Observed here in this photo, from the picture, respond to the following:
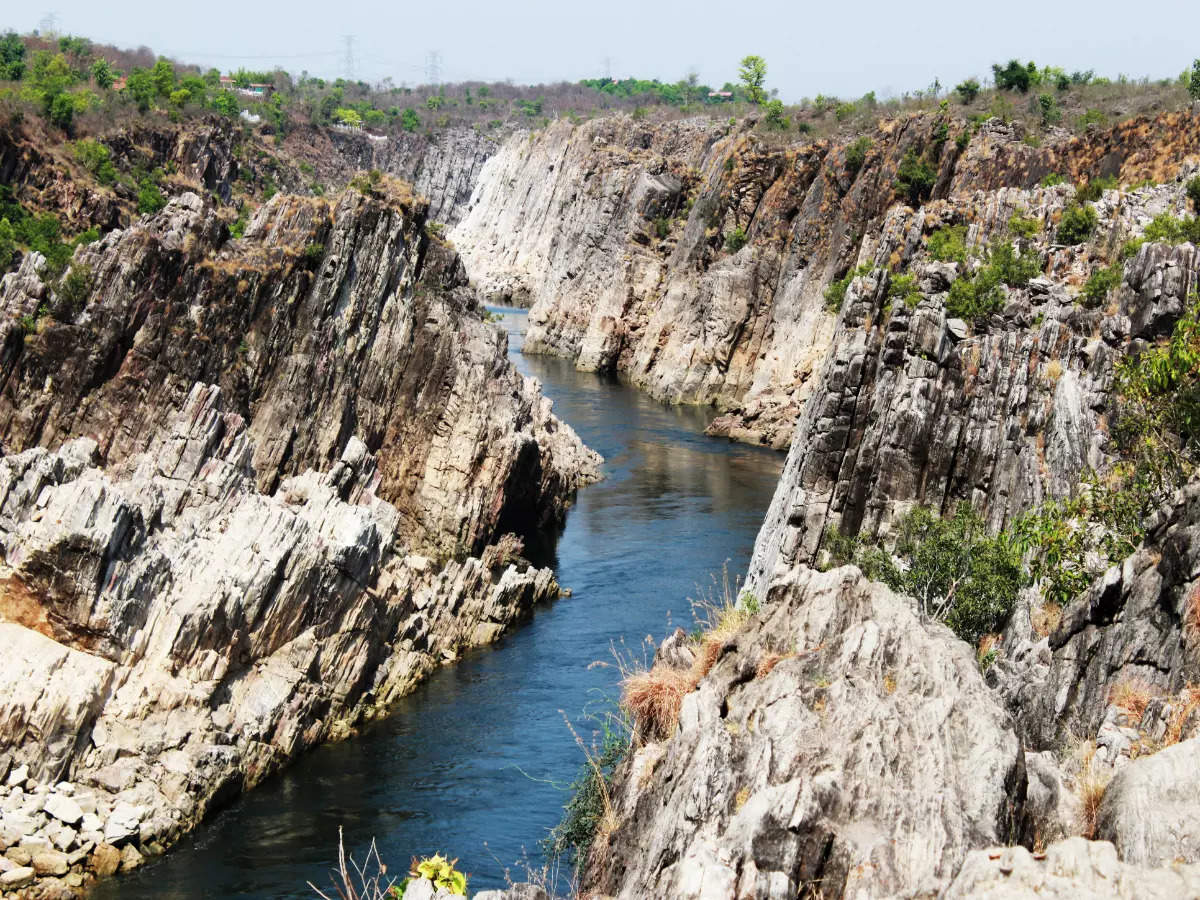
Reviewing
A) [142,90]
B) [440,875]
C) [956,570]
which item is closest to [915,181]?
[142,90]

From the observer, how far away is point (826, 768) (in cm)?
2005

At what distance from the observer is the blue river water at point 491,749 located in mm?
37375

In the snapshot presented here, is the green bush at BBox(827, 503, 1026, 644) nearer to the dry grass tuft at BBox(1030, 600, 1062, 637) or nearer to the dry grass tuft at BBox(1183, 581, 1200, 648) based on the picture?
the dry grass tuft at BBox(1030, 600, 1062, 637)

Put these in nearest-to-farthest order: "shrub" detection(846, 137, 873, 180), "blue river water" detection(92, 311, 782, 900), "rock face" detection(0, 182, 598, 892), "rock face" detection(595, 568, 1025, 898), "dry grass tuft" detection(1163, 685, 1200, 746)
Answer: "rock face" detection(595, 568, 1025, 898), "dry grass tuft" detection(1163, 685, 1200, 746), "blue river water" detection(92, 311, 782, 900), "rock face" detection(0, 182, 598, 892), "shrub" detection(846, 137, 873, 180)

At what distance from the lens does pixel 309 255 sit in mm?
65062

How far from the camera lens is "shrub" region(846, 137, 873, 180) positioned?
112438 mm

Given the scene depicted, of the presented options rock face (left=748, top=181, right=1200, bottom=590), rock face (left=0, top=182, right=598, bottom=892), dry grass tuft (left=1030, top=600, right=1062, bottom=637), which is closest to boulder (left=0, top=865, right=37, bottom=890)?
rock face (left=0, top=182, right=598, bottom=892)

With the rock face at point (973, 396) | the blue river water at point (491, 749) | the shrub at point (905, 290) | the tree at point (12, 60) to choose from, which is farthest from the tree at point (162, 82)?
the shrub at point (905, 290)

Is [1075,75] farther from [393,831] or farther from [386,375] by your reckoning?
[393,831]

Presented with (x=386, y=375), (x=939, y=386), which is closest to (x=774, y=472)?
(x=386, y=375)

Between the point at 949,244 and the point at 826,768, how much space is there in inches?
1836

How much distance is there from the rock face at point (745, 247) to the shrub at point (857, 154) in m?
0.55

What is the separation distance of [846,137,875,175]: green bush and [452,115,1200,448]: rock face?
1.80 ft

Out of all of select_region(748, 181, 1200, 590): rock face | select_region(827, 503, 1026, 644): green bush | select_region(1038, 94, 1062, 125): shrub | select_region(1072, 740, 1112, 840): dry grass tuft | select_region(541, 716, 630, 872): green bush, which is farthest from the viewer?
select_region(1038, 94, 1062, 125): shrub
